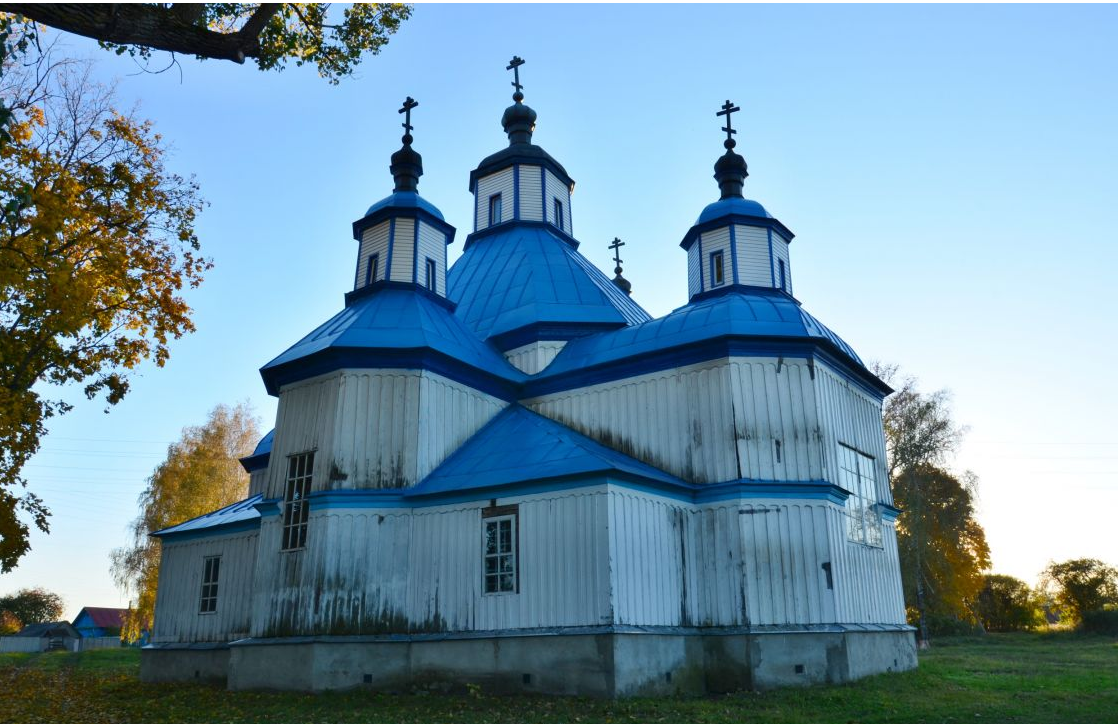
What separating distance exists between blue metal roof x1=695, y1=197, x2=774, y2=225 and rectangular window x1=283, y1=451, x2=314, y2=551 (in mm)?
10502

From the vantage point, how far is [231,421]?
120 feet

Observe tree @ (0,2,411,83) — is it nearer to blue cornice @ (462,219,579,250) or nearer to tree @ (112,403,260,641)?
blue cornice @ (462,219,579,250)

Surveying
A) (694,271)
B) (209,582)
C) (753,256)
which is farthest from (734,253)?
(209,582)

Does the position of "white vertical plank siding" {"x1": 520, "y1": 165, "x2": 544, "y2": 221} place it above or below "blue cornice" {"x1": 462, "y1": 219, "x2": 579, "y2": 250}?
above

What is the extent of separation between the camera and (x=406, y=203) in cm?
1880

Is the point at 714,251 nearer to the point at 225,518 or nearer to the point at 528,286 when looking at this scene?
the point at 528,286

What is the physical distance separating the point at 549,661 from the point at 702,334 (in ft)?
21.7

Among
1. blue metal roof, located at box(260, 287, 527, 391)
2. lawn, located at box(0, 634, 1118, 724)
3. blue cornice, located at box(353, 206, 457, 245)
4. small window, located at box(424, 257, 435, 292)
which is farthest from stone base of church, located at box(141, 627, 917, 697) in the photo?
blue cornice, located at box(353, 206, 457, 245)

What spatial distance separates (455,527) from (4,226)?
8.44 m

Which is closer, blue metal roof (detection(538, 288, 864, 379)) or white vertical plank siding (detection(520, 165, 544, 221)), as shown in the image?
blue metal roof (detection(538, 288, 864, 379))

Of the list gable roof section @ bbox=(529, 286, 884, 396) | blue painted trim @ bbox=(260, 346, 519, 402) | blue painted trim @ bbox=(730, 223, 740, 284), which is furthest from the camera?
blue painted trim @ bbox=(730, 223, 740, 284)

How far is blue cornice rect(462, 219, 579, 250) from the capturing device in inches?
923

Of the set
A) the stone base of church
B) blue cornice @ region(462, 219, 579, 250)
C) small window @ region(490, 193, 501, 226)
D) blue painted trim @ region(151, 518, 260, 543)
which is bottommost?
the stone base of church

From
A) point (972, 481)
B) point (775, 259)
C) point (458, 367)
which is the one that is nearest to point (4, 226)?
point (458, 367)
